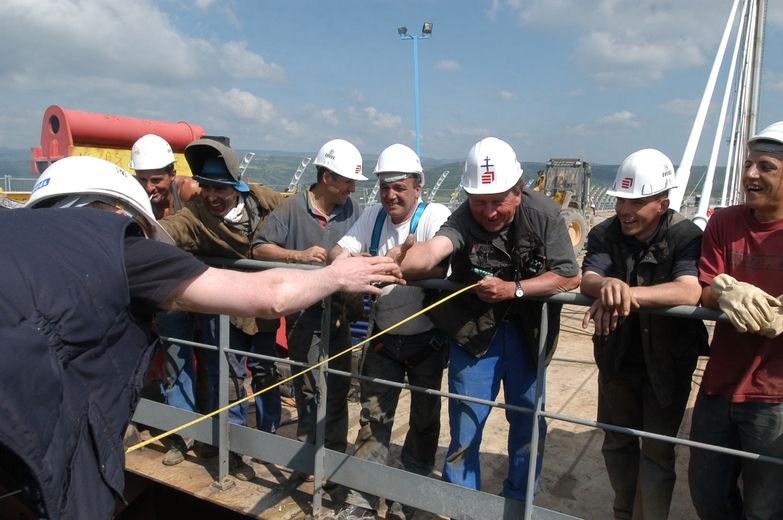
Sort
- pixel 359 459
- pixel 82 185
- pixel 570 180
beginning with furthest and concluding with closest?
pixel 570 180 < pixel 359 459 < pixel 82 185

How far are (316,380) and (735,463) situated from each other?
2414 millimetres

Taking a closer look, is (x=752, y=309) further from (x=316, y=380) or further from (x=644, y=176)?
(x=316, y=380)

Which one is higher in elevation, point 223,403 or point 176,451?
point 223,403

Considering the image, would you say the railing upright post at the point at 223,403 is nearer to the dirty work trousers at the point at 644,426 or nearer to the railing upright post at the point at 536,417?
the railing upright post at the point at 536,417

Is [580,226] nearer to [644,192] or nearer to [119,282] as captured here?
[644,192]

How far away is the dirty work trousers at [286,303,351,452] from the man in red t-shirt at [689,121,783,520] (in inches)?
80.0

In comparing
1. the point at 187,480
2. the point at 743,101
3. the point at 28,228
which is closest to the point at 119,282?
the point at 28,228

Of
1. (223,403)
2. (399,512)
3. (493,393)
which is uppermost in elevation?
(493,393)

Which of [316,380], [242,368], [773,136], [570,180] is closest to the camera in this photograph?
[773,136]

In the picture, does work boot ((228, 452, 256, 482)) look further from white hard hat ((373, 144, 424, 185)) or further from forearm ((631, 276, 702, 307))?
forearm ((631, 276, 702, 307))

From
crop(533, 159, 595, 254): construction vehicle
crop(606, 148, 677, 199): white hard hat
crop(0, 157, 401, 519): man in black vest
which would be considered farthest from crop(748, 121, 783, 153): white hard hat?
crop(533, 159, 595, 254): construction vehicle

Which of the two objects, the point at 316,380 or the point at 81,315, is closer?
the point at 81,315

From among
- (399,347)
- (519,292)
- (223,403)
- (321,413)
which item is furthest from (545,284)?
(223,403)

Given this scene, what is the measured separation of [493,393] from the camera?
3105mm
